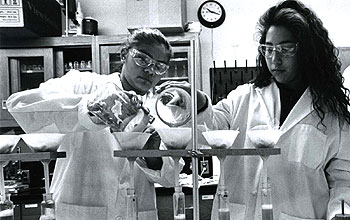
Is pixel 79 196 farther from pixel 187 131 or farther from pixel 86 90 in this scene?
pixel 187 131

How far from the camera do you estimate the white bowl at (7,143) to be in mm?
1378

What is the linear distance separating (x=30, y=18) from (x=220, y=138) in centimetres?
294

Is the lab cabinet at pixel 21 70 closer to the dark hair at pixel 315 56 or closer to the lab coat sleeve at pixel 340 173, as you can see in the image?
the dark hair at pixel 315 56

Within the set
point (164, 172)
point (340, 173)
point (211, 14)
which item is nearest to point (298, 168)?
point (340, 173)

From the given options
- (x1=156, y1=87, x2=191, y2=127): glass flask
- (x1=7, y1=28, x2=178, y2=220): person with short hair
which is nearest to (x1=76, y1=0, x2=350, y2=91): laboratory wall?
(x1=7, y1=28, x2=178, y2=220): person with short hair

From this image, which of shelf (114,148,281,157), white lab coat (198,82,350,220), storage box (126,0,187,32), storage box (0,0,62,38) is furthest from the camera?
storage box (126,0,187,32)

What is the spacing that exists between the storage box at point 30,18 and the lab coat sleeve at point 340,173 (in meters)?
2.78

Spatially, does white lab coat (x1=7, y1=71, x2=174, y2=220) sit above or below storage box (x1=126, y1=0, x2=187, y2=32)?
below

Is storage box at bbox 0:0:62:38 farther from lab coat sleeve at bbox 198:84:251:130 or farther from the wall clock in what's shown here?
lab coat sleeve at bbox 198:84:251:130

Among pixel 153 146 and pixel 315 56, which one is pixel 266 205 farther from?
pixel 315 56

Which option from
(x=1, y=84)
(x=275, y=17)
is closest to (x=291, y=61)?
(x=275, y=17)

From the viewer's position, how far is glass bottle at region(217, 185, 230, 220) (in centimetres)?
136

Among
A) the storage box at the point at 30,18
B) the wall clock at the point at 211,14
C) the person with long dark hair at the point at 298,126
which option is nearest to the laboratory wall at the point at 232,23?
the wall clock at the point at 211,14

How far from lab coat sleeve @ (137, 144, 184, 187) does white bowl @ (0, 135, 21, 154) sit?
506 millimetres
